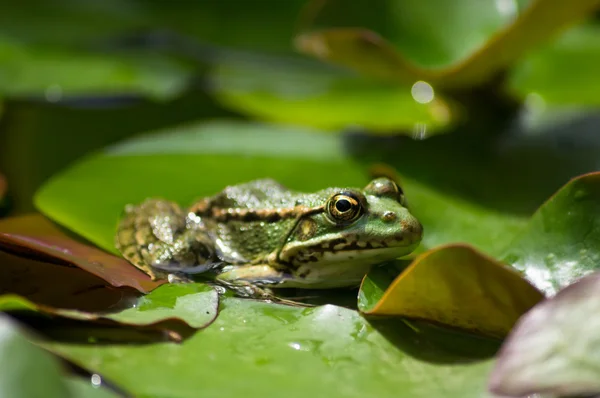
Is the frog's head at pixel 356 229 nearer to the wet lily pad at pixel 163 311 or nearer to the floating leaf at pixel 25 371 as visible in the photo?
the wet lily pad at pixel 163 311

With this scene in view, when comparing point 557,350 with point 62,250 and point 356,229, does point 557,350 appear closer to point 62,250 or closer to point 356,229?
point 356,229

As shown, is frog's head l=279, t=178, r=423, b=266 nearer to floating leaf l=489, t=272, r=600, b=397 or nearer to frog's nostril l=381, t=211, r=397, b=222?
frog's nostril l=381, t=211, r=397, b=222

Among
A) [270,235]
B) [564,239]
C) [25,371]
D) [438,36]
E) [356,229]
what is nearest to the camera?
[25,371]

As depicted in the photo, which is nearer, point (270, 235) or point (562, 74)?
point (270, 235)

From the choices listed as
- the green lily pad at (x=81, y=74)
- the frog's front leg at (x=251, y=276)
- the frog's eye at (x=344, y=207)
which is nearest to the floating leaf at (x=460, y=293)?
the frog's eye at (x=344, y=207)

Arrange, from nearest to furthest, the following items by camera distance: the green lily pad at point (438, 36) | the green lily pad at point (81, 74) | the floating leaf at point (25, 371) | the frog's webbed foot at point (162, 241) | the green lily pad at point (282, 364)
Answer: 1. the floating leaf at point (25, 371)
2. the green lily pad at point (282, 364)
3. the frog's webbed foot at point (162, 241)
4. the green lily pad at point (438, 36)
5. the green lily pad at point (81, 74)

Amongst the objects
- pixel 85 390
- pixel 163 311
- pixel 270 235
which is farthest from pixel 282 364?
pixel 270 235

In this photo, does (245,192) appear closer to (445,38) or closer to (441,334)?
(441,334)
